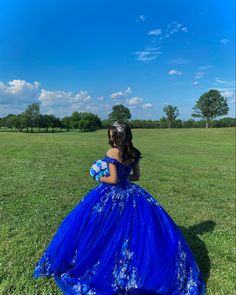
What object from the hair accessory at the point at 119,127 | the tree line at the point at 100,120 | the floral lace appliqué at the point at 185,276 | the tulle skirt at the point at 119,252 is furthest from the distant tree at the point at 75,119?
the floral lace appliqué at the point at 185,276

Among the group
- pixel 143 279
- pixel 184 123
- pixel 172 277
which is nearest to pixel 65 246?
pixel 143 279

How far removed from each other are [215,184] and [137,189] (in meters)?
9.00

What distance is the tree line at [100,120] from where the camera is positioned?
295 ft

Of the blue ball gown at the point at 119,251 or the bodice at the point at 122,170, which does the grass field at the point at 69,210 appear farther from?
the bodice at the point at 122,170

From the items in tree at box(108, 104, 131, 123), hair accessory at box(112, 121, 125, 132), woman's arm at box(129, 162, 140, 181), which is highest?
tree at box(108, 104, 131, 123)

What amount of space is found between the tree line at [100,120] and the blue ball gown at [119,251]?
74.9 meters

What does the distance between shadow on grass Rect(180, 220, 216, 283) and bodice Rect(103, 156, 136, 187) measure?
1.95 metres

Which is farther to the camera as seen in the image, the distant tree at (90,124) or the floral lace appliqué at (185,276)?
the distant tree at (90,124)

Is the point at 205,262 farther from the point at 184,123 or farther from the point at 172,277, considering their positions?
the point at 184,123

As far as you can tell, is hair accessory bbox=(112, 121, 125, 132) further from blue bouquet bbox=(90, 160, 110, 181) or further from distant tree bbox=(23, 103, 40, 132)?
distant tree bbox=(23, 103, 40, 132)

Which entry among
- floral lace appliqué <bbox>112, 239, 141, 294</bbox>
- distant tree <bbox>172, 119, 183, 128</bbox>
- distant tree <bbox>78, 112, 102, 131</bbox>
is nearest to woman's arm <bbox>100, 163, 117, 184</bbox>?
floral lace appliqué <bbox>112, 239, 141, 294</bbox>

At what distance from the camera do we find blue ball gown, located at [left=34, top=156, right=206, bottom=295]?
4.15 metres

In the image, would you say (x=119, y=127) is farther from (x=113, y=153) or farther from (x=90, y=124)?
(x=90, y=124)

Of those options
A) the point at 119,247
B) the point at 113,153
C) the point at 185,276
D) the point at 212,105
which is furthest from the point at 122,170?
the point at 212,105
